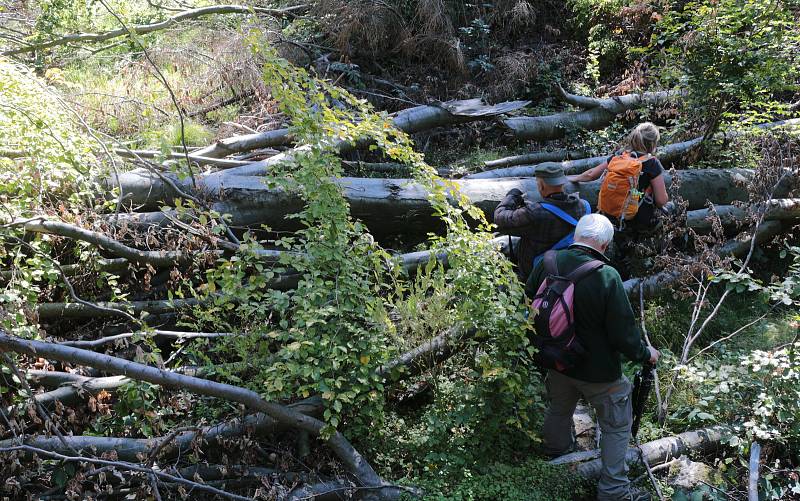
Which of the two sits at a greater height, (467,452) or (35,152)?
(35,152)

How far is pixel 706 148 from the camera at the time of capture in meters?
8.11

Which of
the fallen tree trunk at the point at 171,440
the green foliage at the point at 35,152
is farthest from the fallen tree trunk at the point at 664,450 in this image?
the green foliage at the point at 35,152

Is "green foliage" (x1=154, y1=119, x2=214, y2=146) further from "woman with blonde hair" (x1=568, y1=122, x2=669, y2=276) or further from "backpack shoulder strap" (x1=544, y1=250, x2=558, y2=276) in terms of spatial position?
"backpack shoulder strap" (x1=544, y1=250, x2=558, y2=276)

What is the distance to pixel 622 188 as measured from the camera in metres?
→ 5.55

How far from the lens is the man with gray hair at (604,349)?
3.91 metres

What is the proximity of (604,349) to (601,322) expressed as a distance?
189mm

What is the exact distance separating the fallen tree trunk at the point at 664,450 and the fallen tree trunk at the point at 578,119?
5.40m

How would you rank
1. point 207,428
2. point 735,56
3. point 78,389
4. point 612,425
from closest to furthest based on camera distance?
point 612,425
point 207,428
point 78,389
point 735,56

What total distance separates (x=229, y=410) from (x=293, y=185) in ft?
5.69

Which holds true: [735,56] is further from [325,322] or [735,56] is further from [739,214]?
[325,322]

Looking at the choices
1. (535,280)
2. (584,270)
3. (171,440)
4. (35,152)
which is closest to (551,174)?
(535,280)

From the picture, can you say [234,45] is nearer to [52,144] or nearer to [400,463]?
[52,144]

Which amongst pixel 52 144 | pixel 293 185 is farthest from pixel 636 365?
pixel 52 144

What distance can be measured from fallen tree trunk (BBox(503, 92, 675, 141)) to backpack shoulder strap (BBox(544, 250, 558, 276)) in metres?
5.11
